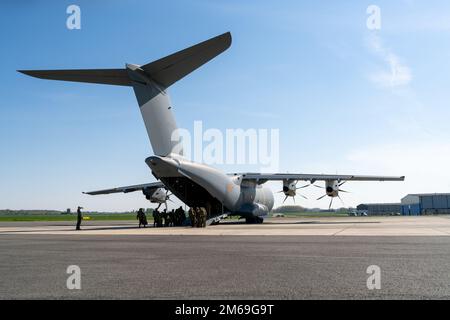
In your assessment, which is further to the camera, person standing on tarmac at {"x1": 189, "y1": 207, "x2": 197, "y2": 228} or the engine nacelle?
the engine nacelle

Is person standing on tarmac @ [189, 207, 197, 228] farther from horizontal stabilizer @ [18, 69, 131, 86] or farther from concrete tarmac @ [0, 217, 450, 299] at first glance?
concrete tarmac @ [0, 217, 450, 299]

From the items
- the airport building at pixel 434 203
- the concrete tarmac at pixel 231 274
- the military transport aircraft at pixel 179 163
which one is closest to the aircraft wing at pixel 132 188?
the military transport aircraft at pixel 179 163

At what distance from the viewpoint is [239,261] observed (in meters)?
9.70

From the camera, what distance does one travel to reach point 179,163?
81.4 ft

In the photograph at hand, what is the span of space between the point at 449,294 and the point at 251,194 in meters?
31.0

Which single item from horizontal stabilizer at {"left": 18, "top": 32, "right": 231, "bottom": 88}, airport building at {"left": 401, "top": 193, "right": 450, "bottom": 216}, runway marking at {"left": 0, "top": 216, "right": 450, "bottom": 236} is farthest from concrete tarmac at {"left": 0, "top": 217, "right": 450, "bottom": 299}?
airport building at {"left": 401, "top": 193, "right": 450, "bottom": 216}

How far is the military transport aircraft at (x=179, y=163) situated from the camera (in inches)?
782

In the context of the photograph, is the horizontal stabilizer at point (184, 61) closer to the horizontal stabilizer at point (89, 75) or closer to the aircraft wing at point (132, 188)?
the horizontal stabilizer at point (89, 75)

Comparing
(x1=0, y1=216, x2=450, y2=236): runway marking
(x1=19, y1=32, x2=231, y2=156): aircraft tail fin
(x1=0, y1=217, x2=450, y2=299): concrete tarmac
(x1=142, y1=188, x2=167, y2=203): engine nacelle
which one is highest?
(x1=19, y1=32, x2=231, y2=156): aircraft tail fin

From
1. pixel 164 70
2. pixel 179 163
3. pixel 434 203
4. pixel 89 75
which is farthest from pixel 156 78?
pixel 434 203

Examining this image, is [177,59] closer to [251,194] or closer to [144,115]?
[144,115]

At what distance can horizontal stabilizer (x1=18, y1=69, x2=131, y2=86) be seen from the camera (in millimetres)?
19734
